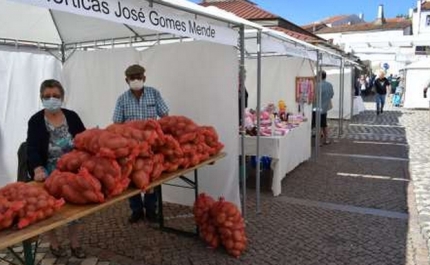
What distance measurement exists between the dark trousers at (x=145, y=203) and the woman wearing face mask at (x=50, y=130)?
1.37m

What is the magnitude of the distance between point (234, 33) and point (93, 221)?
8.73 feet

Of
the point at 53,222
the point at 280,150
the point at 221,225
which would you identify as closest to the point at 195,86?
the point at 221,225

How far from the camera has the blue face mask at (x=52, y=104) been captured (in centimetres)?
326

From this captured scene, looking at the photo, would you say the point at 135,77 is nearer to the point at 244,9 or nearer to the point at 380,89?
the point at 380,89

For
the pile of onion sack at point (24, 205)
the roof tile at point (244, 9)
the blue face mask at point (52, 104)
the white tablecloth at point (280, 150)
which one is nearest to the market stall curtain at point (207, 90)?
the white tablecloth at point (280, 150)

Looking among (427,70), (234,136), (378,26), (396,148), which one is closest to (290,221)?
(234,136)

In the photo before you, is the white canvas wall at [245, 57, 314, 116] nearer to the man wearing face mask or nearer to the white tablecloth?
the white tablecloth

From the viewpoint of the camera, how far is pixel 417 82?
19484 mm

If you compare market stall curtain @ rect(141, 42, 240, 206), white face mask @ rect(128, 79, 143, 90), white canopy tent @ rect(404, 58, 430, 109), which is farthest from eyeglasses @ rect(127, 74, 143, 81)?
white canopy tent @ rect(404, 58, 430, 109)

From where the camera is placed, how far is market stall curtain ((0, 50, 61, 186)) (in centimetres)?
525

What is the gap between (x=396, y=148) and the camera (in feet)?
31.5

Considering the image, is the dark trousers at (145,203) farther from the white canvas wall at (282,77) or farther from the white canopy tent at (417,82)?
the white canopy tent at (417,82)

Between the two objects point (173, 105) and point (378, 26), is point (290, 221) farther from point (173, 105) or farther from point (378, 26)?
point (378, 26)

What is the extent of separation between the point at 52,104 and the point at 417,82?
64.7 feet
